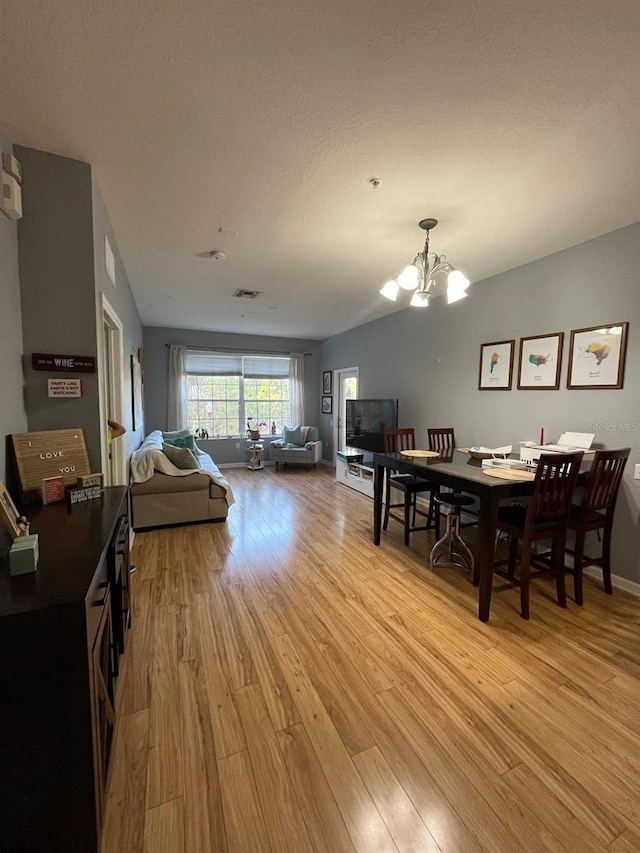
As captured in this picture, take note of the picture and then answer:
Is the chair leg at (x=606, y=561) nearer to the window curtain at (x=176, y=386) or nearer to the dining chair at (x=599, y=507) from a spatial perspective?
the dining chair at (x=599, y=507)

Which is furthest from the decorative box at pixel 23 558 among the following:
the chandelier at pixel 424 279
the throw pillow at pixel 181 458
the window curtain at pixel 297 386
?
the window curtain at pixel 297 386

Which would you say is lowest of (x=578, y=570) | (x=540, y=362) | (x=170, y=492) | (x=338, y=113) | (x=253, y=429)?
(x=578, y=570)

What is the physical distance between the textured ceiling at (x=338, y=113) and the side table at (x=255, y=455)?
4359 mm

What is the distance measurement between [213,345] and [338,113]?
18.2ft

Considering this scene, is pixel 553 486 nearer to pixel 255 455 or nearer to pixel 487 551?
pixel 487 551

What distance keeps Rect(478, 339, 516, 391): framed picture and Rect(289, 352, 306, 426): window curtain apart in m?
4.12

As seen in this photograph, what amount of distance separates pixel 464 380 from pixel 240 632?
3.28m

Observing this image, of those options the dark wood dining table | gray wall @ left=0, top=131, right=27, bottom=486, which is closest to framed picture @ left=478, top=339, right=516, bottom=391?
the dark wood dining table

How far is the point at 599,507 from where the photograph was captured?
95.8 inches

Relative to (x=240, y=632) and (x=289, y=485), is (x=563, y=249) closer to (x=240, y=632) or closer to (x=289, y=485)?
(x=240, y=632)

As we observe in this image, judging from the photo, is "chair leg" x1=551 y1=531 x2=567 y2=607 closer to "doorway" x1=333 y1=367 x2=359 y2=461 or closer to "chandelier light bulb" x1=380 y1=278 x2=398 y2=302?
"chandelier light bulb" x1=380 y1=278 x2=398 y2=302

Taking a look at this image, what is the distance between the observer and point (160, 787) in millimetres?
1242

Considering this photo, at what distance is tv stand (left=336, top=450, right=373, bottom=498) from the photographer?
5003mm

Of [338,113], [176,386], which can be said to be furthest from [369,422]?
[338,113]
